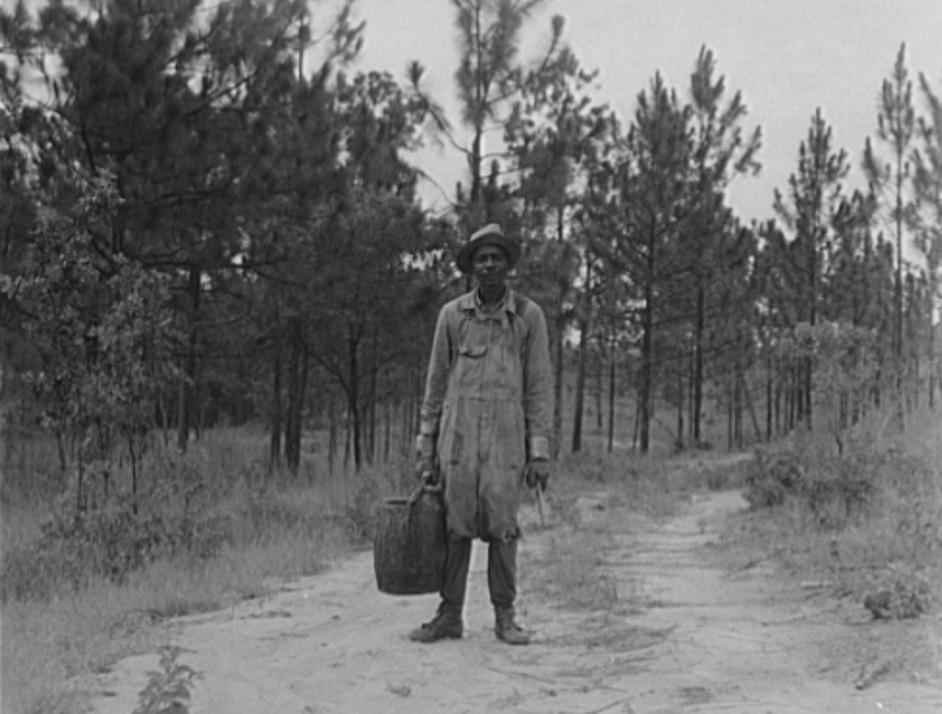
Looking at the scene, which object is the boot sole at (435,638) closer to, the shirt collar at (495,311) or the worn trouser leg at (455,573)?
the worn trouser leg at (455,573)

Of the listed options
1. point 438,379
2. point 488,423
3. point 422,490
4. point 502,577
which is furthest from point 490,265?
point 502,577

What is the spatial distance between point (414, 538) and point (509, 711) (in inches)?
56.4

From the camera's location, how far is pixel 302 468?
17344 mm

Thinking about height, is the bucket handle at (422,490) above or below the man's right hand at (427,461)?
below

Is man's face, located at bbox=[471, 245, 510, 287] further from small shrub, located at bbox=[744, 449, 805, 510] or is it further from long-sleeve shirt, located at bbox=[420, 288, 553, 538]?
small shrub, located at bbox=[744, 449, 805, 510]

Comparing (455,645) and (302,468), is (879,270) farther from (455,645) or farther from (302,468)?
(455,645)

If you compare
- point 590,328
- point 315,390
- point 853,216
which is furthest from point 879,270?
point 315,390

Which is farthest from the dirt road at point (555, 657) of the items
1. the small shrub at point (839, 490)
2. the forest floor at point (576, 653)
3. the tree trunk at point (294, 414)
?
the tree trunk at point (294, 414)

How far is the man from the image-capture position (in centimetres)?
554

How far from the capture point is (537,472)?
5621 mm

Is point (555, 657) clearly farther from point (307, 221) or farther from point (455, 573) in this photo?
point (307, 221)

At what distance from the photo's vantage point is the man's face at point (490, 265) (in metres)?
5.74

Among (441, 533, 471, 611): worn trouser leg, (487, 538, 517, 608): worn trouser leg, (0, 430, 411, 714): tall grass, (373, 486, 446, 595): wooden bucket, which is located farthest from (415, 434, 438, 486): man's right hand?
(0, 430, 411, 714): tall grass

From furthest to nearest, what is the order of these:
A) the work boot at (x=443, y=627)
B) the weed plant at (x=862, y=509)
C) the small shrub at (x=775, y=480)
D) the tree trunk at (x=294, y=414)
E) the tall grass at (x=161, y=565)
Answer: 1. the tree trunk at (x=294, y=414)
2. the small shrub at (x=775, y=480)
3. the weed plant at (x=862, y=509)
4. the work boot at (x=443, y=627)
5. the tall grass at (x=161, y=565)
